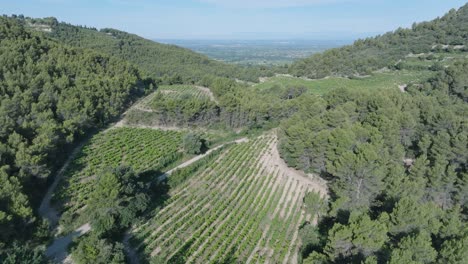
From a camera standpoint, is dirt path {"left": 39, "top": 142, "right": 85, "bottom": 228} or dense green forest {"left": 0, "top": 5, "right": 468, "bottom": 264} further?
dirt path {"left": 39, "top": 142, "right": 85, "bottom": 228}

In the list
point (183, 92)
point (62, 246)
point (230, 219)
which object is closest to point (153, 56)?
point (183, 92)

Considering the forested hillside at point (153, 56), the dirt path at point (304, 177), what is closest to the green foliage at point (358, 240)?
the dirt path at point (304, 177)

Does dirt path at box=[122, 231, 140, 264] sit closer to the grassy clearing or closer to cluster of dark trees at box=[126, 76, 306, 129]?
cluster of dark trees at box=[126, 76, 306, 129]

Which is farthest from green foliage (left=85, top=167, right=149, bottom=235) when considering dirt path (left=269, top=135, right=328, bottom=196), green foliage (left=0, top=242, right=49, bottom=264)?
dirt path (left=269, top=135, right=328, bottom=196)

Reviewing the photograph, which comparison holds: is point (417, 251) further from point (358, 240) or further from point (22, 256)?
point (22, 256)

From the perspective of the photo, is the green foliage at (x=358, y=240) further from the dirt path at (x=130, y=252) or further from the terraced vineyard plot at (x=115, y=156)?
the terraced vineyard plot at (x=115, y=156)
